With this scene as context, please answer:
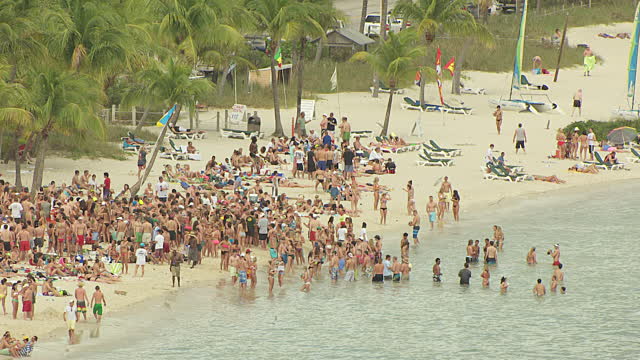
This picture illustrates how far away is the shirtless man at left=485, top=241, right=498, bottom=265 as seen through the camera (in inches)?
1201

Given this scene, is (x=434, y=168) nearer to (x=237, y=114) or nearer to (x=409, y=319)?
(x=237, y=114)

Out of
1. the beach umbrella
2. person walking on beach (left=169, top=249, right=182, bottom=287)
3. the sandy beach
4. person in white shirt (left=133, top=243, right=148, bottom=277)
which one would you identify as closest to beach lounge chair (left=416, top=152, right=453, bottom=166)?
the sandy beach

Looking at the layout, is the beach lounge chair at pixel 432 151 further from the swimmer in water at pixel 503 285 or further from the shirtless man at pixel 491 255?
the swimmer in water at pixel 503 285

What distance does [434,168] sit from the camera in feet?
131

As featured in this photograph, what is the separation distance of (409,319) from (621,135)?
21.6 meters

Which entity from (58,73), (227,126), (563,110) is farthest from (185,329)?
(563,110)

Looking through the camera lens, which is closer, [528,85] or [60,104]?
[60,104]

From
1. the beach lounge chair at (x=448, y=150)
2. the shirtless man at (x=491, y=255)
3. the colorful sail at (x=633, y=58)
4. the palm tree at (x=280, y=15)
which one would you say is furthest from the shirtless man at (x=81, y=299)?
the colorful sail at (x=633, y=58)

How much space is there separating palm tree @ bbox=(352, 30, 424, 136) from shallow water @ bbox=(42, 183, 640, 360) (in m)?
13.0

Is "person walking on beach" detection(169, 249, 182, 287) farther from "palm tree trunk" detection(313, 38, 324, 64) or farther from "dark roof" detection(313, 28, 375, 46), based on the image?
"dark roof" detection(313, 28, 375, 46)

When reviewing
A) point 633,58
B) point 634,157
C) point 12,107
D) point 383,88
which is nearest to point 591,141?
point 634,157

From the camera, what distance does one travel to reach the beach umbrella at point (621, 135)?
4481cm

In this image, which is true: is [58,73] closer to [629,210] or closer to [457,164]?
[457,164]

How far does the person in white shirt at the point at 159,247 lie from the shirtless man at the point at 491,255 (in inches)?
349
